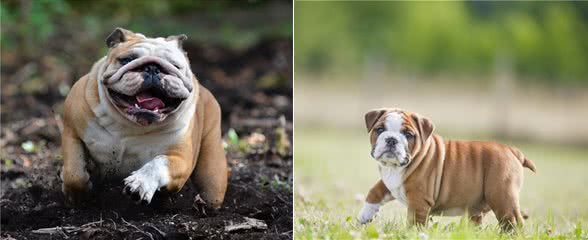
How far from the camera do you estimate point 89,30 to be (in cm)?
905

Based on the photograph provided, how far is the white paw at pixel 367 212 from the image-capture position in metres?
4.18

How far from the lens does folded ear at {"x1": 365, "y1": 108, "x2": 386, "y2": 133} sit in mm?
4102

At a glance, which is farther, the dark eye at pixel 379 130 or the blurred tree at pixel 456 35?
the blurred tree at pixel 456 35

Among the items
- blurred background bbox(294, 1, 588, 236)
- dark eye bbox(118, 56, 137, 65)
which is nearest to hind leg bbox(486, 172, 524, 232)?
blurred background bbox(294, 1, 588, 236)

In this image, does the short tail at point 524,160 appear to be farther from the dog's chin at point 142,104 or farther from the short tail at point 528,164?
the dog's chin at point 142,104

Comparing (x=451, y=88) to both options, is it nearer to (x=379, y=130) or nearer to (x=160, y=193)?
(x=379, y=130)

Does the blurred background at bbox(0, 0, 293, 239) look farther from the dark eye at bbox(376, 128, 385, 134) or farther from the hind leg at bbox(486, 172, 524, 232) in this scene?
the hind leg at bbox(486, 172, 524, 232)

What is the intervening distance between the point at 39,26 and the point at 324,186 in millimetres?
4182

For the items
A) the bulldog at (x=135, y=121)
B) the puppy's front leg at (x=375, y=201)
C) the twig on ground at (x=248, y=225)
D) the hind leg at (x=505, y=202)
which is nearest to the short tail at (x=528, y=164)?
the hind leg at (x=505, y=202)

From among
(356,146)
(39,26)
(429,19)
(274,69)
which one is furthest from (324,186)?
(39,26)

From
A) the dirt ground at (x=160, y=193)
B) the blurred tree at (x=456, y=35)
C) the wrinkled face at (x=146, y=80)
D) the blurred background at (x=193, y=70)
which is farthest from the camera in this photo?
the blurred tree at (x=456, y=35)

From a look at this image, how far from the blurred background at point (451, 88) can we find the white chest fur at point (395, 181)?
281mm

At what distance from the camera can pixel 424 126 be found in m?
4.06

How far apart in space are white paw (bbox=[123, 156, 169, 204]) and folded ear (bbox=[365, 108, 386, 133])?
3.10ft
